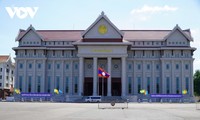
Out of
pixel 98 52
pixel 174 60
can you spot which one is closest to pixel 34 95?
pixel 98 52

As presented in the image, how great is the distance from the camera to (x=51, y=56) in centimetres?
8906

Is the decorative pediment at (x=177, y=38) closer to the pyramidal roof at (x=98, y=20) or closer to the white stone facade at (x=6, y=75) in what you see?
the pyramidal roof at (x=98, y=20)

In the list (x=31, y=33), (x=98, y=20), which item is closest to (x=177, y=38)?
(x=98, y=20)

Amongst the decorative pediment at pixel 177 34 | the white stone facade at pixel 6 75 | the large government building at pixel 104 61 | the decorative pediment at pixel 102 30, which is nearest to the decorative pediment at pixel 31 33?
the large government building at pixel 104 61

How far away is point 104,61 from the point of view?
86.4m

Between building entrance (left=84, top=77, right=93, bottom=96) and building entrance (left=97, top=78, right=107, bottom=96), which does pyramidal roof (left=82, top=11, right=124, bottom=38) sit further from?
building entrance (left=97, top=78, right=107, bottom=96)

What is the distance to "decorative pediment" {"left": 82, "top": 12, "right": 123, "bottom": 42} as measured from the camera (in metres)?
83.2

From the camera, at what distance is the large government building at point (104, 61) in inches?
3253

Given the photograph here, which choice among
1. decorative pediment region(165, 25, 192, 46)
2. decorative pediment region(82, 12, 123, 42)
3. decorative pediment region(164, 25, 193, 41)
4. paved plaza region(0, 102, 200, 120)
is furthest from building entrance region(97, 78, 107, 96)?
paved plaza region(0, 102, 200, 120)

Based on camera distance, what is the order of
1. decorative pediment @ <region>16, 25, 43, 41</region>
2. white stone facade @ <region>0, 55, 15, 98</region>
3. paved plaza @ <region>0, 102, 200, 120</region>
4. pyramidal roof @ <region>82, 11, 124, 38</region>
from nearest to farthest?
paved plaza @ <region>0, 102, 200, 120</region>
pyramidal roof @ <region>82, 11, 124, 38</region>
decorative pediment @ <region>16, 25, 43, 41</region>
white stone facade @ <region>0, 55, 15, 98</region>

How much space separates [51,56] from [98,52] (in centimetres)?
1463

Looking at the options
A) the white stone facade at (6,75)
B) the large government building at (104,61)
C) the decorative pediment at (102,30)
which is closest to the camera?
the large government building at (104,61)

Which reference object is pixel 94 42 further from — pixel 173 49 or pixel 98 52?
pixel 173 49

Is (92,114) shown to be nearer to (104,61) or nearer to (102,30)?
(102,30)
